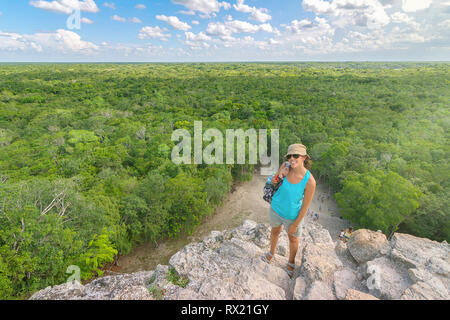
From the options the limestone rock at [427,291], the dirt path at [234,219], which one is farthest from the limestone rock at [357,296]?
the dirt path at [234,219]

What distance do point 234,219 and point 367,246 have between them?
49.8ft

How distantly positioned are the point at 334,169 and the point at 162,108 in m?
42.2

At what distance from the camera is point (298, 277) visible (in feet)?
17.1

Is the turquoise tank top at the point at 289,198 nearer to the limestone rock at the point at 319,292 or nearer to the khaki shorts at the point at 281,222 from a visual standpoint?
the khaki shorts at the point at 281,222

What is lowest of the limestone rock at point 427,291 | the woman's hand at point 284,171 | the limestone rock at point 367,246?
the limestone rock at point 367,246

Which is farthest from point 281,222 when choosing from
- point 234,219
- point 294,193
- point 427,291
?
point 234,219

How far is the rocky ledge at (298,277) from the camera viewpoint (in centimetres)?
466

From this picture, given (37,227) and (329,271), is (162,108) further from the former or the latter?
(329,271)

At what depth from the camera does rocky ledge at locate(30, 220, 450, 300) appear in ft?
15.3

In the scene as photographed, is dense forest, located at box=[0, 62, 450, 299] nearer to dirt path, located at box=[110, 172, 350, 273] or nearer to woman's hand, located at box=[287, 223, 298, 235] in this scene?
dirt path, located at box=[110, 172, 350, 273]

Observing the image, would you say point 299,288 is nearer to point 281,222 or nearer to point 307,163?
point 281,222
